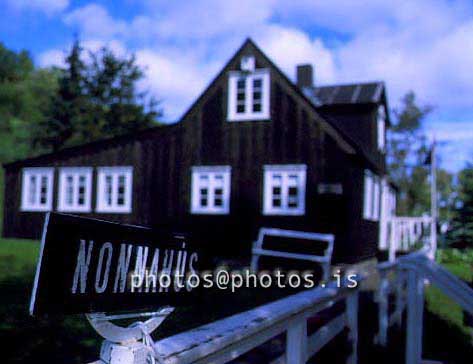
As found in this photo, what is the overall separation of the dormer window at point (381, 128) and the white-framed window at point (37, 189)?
42.8ft

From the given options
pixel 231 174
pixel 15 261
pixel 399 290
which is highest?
pixel 231 174

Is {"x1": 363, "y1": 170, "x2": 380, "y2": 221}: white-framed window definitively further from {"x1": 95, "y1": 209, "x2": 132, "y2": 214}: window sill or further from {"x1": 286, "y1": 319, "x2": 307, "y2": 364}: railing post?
{"x1": 286, "y1": 319, "x2": 307, "y2": 364}: railing post

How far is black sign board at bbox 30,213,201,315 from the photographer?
122 centimetres

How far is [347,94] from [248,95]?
20.9ft

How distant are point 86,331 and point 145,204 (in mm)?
12359

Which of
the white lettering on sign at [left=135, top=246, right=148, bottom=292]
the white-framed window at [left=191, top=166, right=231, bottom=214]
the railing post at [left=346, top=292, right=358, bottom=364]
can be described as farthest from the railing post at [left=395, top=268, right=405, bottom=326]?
the white-framed window at [left=191, top=166, right=231, bottom=214]

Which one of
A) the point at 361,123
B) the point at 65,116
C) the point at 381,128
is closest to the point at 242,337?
the point at 361,123

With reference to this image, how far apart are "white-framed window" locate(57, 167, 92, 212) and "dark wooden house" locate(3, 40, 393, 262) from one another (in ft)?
0.12

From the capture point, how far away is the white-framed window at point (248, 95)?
1697cm

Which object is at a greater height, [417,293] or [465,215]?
[465,215]

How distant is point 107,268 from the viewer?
1431 mm

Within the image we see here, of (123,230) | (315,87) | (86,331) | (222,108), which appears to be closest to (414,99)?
(315,87)

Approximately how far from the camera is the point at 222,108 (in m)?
17.5

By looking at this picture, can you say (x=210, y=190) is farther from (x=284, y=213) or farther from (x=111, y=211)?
(x=111, y=211)
